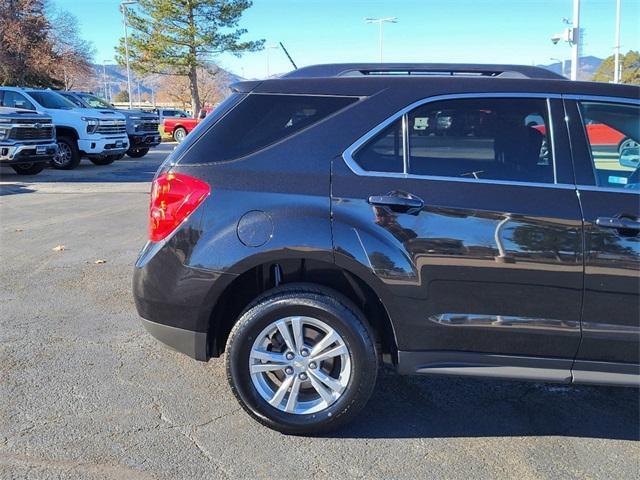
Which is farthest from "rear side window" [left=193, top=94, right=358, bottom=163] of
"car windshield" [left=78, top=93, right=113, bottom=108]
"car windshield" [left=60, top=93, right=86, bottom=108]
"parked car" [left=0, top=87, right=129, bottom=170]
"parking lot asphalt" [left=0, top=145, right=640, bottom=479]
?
"car windshield" [left=78, top=93, right=113, bottom=108]

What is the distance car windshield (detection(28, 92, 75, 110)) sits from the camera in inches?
617

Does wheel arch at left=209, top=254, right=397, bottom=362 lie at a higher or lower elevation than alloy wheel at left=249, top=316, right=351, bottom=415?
higher

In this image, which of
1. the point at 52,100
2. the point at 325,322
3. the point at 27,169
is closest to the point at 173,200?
the point at 325,322

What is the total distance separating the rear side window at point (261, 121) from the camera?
10.3 feet

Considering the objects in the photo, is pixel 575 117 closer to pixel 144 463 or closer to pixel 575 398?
pixel 575 398

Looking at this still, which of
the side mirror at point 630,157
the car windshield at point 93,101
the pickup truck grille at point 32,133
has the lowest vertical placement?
the side mirror at point 630,157

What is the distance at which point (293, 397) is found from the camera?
10.2 feet

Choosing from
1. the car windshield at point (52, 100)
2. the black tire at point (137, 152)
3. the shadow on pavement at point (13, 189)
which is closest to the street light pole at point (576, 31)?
the black tire at point (137, 152)

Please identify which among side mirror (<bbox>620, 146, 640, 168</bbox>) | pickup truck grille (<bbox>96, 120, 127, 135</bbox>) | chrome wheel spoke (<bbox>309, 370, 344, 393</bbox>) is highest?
pickup truck grille (<bbox>96, 120, 127, 135</bbox>)

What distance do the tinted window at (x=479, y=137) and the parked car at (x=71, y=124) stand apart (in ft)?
46.0

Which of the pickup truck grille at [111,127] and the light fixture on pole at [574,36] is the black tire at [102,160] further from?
the light fixture on pole at [574,36]

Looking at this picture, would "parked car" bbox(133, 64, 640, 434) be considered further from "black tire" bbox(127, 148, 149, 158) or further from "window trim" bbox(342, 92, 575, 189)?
"black tire" bbox(127, 148, 149, 158)

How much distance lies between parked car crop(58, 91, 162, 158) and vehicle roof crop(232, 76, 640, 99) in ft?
53.8

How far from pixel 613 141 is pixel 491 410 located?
169 centimetres
